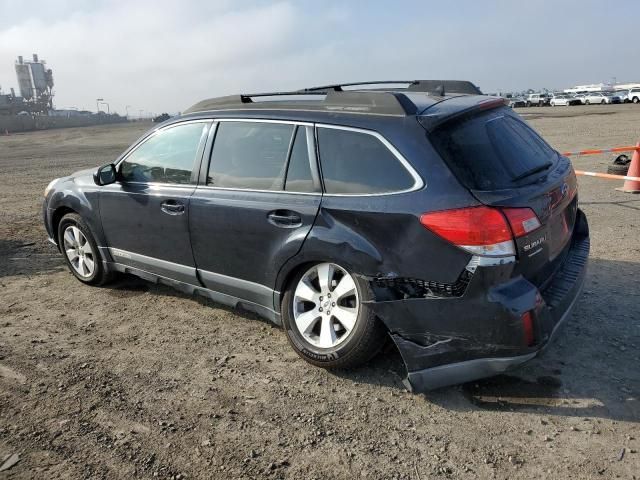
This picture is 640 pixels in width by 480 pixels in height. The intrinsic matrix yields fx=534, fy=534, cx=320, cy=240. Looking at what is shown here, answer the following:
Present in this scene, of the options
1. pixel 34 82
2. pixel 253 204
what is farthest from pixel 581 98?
pixel 34 82

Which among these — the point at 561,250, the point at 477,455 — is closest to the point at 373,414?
the point at 477,455

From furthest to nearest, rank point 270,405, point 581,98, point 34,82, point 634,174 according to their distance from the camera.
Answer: point 34,82 < point 581,98 < point 634,174 < point 270,405

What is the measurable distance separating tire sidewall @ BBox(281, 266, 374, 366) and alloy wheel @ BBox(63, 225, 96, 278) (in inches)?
96.9

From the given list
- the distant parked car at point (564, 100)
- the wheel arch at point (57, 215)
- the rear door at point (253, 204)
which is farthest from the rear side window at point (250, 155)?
the distant parked car at point (564, 100)

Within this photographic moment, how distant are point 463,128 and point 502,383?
1.60 meters

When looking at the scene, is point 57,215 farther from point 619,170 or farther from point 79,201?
point 619,170

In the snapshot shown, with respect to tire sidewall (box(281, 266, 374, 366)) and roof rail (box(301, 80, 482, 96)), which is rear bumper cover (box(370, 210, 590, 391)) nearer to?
tire sidewall (box(281, 266, 374, 366))

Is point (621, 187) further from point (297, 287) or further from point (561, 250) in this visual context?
point (297, 287)

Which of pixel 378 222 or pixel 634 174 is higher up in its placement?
pixel 378 222

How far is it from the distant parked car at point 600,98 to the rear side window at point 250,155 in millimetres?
61872

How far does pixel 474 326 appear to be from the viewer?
9.59 ft

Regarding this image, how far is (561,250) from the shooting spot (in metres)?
3.49

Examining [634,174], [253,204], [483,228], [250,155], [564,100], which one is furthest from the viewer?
[564,100]

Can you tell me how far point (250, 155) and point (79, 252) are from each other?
2526mm
